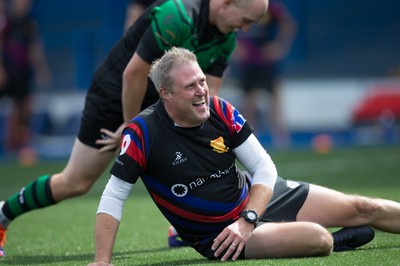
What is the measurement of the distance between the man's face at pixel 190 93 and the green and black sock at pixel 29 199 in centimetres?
172

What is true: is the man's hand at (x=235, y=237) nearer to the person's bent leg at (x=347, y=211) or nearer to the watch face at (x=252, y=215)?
the watch face at (x=252, y=215)

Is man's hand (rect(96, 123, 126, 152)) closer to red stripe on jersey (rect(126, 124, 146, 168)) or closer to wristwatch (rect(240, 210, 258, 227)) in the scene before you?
red stripe on jersey (rect(126, 124, 146, 168))

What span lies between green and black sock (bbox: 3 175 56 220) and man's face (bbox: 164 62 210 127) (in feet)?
5.65

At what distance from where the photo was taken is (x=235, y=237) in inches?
195

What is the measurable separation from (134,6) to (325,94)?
1023 centimetres

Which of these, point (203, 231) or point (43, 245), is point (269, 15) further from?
point (203, 231)

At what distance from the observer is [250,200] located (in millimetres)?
5102

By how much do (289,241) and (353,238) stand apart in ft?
1.88

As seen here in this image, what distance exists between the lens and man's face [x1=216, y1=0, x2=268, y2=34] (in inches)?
231

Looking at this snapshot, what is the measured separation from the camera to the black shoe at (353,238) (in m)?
5.42

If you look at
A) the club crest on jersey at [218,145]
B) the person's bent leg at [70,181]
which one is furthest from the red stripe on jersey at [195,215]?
the person's bent leg at [70,181]

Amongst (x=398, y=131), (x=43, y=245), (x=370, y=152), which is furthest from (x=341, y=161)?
(x=43, y=245)

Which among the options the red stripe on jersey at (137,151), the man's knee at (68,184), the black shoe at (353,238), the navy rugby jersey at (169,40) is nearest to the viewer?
the red stripe on jersey at (137,151)

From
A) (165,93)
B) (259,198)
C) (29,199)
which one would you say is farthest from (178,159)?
(29,199)
